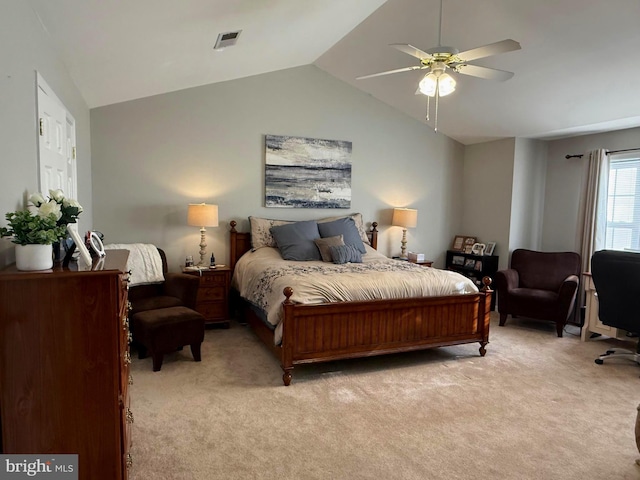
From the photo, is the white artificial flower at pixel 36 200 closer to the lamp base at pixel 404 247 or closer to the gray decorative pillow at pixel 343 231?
the gray decorative pillow at pixel 343 231

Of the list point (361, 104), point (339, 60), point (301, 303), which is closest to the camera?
point (301, 303)

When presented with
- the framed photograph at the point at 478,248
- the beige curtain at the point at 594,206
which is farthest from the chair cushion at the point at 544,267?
the framed photograph at the point at 478,248

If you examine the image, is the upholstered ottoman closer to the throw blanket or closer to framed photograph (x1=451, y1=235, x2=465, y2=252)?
the throw blanket

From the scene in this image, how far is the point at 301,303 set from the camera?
3.21m

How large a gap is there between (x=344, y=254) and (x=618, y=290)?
2494 mm

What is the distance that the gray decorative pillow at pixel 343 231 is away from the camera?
495 centimetres

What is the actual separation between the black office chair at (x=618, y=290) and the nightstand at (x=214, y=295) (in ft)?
11.8

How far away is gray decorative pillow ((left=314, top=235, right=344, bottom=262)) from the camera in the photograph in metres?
4.59

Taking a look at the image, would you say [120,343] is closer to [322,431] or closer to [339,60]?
[322,431]

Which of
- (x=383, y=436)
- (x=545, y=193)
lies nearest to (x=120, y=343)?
(x=383, y=436)

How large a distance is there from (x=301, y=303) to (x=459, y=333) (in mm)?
1587

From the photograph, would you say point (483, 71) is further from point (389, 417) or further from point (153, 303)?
point (153, 303)

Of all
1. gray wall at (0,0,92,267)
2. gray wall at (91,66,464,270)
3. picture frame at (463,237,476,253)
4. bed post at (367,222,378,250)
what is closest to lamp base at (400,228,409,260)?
gray wall at (91,66,464,270)

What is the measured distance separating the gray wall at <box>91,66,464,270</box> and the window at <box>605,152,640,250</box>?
2.03 m
